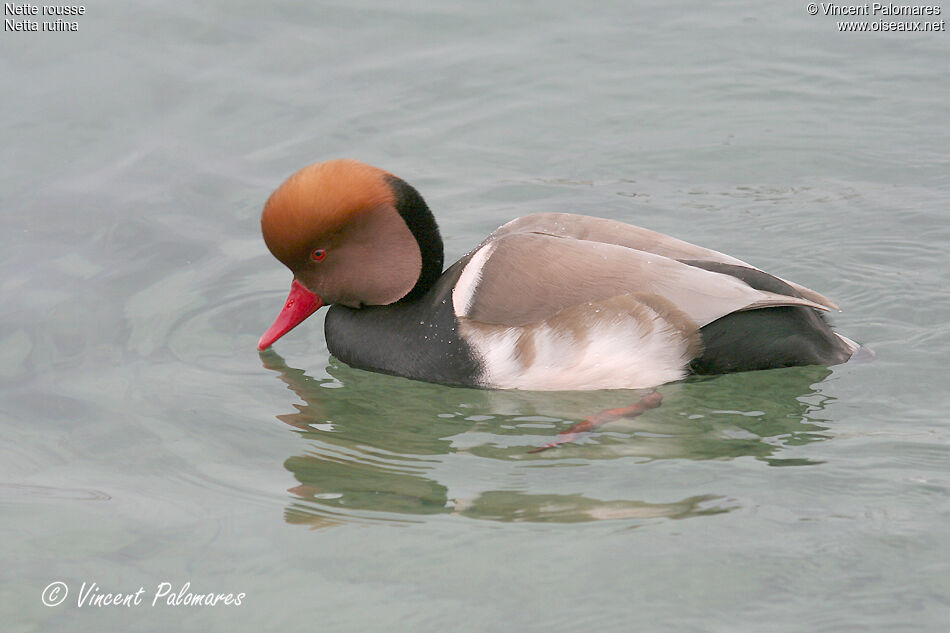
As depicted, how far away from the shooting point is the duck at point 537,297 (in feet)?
17.6

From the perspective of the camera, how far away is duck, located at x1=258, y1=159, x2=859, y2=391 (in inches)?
211

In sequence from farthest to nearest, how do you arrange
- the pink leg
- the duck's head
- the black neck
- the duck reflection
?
the black neck < the duck's head < the pink leg < the duck reflection

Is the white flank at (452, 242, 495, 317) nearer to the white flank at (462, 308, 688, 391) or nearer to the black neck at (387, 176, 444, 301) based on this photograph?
the white flank at (462, 308, 688, 391)

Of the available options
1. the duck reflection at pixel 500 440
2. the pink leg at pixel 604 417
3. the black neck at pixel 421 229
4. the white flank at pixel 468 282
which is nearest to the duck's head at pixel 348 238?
the black neck at pixel 421 229

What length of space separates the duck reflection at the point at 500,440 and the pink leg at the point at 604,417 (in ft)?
0.12

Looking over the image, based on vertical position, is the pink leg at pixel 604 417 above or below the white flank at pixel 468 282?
below

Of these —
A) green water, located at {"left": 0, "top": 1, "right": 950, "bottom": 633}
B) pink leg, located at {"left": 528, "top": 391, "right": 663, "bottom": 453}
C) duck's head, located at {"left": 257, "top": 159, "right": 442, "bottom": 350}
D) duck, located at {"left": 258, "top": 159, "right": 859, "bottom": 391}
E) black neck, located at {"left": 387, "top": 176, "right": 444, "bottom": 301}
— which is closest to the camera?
green water, located at {"left": 0, "top": 1, "right": 950, "bottom": 633}

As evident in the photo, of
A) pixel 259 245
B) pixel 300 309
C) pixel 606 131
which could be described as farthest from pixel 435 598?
pixel 606 131

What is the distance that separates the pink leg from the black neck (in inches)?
40.8

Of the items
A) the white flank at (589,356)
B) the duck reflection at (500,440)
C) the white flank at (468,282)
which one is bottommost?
the duck reflection at (500,440)

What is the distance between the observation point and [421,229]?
5730 mm

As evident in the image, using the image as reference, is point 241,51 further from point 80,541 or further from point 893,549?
point 893,549

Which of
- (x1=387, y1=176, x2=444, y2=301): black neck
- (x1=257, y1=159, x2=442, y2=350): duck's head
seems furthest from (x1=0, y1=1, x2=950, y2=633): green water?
(x1=387, y1=176, x2=444, y2=301): black neck

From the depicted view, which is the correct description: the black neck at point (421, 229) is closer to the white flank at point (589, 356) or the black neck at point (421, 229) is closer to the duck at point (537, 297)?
the duck at point (537, 297)
